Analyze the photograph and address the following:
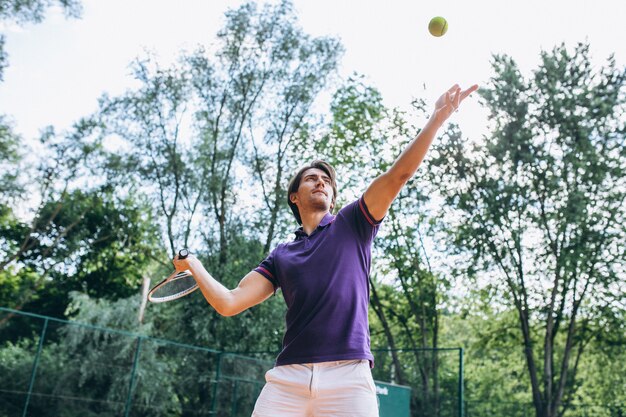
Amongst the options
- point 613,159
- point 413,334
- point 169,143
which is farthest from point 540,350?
point 169,143

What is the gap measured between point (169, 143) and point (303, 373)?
1559cm

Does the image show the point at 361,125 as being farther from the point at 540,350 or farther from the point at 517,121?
the point at 540,350

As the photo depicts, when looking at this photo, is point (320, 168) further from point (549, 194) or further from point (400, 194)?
point (400, 194)

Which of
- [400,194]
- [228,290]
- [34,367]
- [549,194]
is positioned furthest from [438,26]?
[400,194]

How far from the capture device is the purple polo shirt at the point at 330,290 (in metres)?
2.06

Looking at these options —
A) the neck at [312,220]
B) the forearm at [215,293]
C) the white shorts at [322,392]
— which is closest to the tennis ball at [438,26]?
the neck at [312,220]

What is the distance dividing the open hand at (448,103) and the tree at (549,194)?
11.2 m

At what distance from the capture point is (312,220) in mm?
2479

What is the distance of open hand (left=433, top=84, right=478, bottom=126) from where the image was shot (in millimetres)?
2156

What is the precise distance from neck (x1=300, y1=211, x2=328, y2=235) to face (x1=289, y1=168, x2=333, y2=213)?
0.02 metres

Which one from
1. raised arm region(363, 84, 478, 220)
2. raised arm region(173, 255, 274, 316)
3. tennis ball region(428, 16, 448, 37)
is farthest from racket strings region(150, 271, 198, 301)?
tennis ball region(428, 16, 448, 37)

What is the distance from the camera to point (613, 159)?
1279 centimetres

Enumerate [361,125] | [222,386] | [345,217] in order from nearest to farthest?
[345,217] < [222,386] < [361,125]

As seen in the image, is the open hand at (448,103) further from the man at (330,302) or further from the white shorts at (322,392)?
the white shorts at (322,392)
